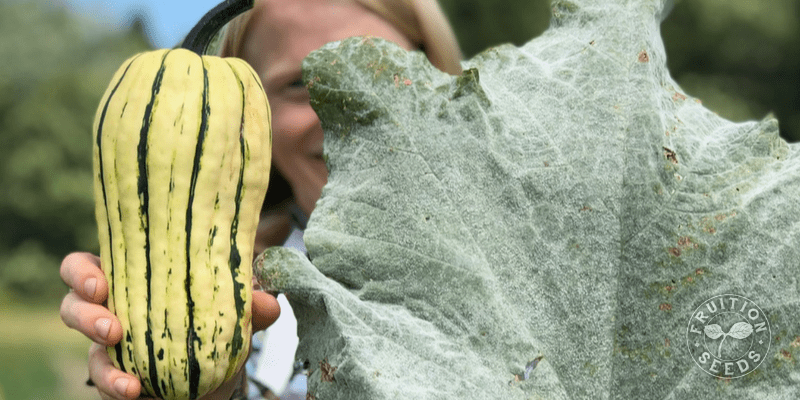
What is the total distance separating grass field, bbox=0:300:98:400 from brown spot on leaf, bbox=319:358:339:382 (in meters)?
6.65

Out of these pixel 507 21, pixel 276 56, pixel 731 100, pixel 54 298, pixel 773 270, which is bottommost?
pixel 54 298

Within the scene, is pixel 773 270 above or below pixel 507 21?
above

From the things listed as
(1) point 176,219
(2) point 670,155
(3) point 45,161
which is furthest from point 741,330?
(3) point 45,161

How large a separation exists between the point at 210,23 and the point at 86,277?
0.24 m

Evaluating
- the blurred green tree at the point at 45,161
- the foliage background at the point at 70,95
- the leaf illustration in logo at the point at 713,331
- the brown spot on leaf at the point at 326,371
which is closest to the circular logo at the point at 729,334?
the leaf illustration in logo at the point at 713,331

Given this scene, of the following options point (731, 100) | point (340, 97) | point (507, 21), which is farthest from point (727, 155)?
point (507, 21)

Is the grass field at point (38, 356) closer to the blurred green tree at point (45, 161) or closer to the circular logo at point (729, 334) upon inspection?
the blurred green tree at point (45, 161)

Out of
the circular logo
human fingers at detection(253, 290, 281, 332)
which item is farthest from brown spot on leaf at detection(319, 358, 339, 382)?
the circular logo

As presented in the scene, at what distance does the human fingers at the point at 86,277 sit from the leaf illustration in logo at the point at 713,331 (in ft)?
1.54

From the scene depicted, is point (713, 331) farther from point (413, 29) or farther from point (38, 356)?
point (38, 356)

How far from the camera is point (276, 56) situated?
111 centimetres

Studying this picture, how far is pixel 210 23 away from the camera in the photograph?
0.79 metres

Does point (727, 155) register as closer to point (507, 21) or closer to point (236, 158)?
point (236, 158)

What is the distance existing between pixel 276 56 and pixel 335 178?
0.43 m
